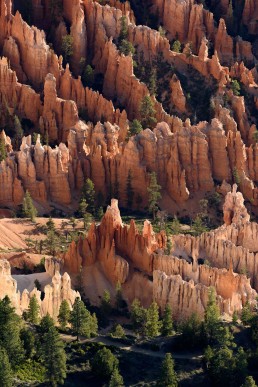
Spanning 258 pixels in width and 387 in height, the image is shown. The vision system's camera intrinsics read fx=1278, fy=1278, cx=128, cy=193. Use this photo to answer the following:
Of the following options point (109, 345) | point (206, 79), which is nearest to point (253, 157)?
point (206, 79)

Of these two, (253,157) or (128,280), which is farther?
(253,157)

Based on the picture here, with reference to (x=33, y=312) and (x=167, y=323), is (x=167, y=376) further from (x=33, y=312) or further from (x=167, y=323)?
(x=167, y=323)

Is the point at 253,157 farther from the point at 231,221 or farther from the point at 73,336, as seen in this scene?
the point at 73,336

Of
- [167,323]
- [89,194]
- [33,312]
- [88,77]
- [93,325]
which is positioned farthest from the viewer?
[88,77]

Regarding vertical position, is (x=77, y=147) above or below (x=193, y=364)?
above

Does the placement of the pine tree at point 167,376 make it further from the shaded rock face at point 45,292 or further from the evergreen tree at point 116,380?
the shaded rock face at point 45,292

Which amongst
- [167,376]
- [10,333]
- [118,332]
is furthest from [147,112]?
[167,376]
